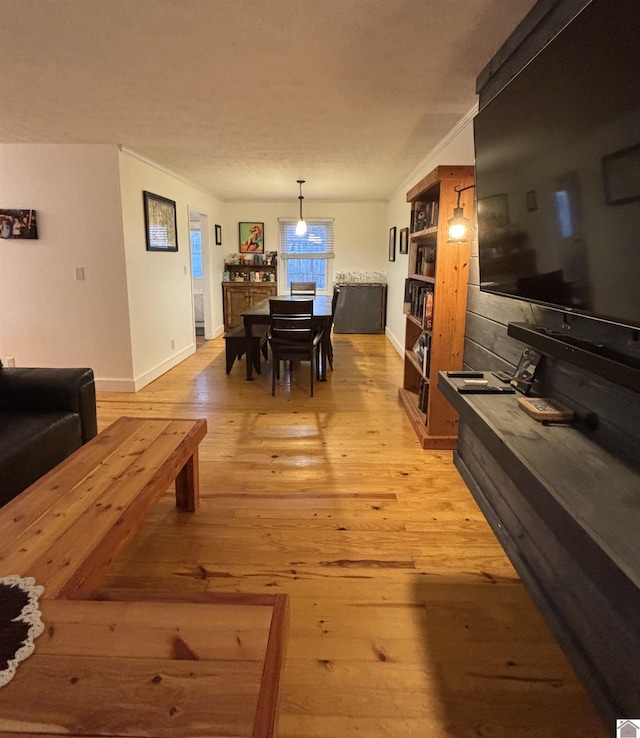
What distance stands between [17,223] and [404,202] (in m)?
4.53

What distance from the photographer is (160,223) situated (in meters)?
4.85

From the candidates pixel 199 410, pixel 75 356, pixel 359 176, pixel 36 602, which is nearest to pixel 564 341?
pixel 36 602

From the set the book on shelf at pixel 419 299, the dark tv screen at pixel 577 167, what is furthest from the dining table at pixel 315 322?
the dark tv screen at pixel 577 167

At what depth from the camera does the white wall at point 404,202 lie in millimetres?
3160

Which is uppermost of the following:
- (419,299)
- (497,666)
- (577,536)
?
(419,299)

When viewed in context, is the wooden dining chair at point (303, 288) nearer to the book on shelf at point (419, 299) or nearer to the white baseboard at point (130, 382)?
the white baseboard at point (130, 382)

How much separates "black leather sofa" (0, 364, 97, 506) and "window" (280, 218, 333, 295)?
579cm

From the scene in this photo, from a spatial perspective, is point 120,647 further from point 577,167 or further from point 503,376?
point 503,376

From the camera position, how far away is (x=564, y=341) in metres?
1.41

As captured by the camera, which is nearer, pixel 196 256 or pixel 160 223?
pixel 160 223

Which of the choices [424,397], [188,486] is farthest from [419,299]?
[188,486]

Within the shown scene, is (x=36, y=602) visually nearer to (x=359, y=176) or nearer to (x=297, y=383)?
(x=297, y=383)

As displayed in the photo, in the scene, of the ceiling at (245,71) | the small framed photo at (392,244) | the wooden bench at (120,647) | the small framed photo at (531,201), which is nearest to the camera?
the wooden bench at (120,647)

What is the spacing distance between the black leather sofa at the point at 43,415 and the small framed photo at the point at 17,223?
2158 millimetres
